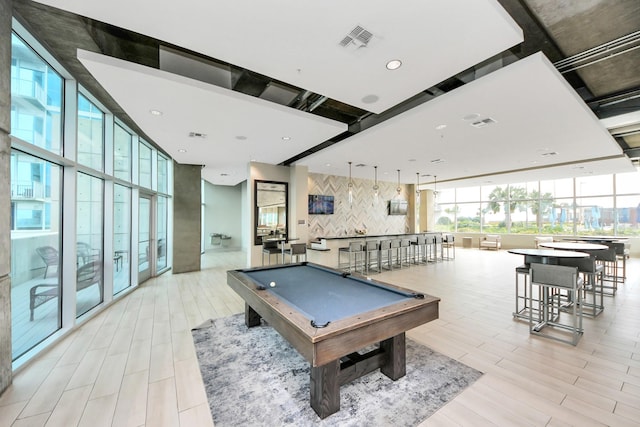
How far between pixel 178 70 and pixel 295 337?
3.49 m

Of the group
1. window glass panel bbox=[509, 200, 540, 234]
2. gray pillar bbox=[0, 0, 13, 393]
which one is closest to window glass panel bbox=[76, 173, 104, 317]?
gray pillar bbox=[0, 0, 13, 393]

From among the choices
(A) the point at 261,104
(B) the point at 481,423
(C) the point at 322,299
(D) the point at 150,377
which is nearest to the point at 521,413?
(B) the point at 481,423

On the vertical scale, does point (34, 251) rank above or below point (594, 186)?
below

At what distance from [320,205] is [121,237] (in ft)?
17.8

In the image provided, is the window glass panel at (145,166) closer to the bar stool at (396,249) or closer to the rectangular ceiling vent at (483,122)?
the bar stool at (396,249)

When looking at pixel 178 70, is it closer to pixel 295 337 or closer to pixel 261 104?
pixel 261 104

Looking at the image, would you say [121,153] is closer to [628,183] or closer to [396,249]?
[396,249]

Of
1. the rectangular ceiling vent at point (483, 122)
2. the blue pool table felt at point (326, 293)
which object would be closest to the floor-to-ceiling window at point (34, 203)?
the blue pool table felt at point (326, 293)

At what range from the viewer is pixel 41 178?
3.06m

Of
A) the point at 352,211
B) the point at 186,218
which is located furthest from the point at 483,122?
the point at 186,218

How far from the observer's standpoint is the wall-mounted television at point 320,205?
8.52 m

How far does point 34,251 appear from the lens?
2.98m

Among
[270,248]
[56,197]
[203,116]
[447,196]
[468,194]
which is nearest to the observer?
[56,197]

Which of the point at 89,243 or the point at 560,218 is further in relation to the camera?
the point at 560,218
